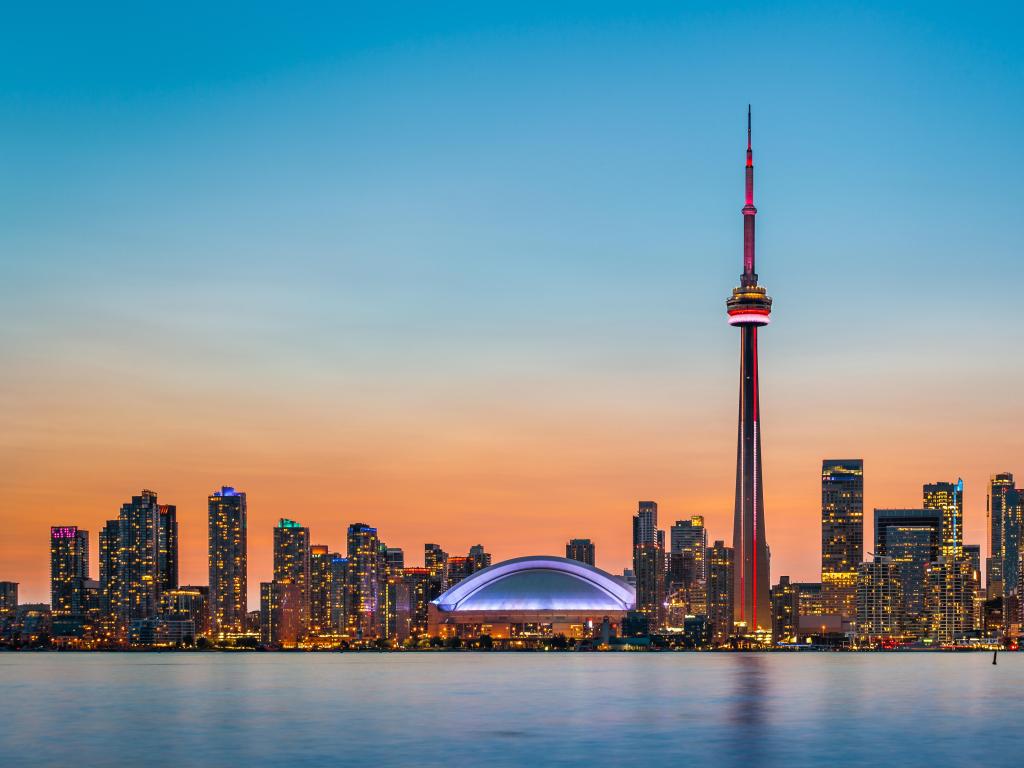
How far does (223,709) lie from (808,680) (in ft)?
246

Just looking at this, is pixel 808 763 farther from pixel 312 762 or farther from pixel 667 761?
pixel 312 762

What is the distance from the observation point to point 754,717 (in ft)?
315

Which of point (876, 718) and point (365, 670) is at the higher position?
point (876, 718)

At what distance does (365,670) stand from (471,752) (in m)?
128

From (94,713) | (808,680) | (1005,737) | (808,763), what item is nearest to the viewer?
(808,763)

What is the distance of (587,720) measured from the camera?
303 ft

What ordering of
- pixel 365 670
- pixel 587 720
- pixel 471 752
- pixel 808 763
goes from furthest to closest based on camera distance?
pixel 365 670 → pixel 587 720 → pixel 471 752 → pixel 808 763

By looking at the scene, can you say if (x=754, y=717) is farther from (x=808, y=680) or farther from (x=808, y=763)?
(x=808, y=680)

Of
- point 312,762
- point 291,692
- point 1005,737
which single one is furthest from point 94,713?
point 1005,737

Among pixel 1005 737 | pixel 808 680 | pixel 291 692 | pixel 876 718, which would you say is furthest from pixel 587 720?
pixel 808 680

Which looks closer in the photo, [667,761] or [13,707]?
[667,761]

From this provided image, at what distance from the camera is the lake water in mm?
71125

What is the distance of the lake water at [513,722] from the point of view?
233ft

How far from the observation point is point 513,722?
9031 cm
